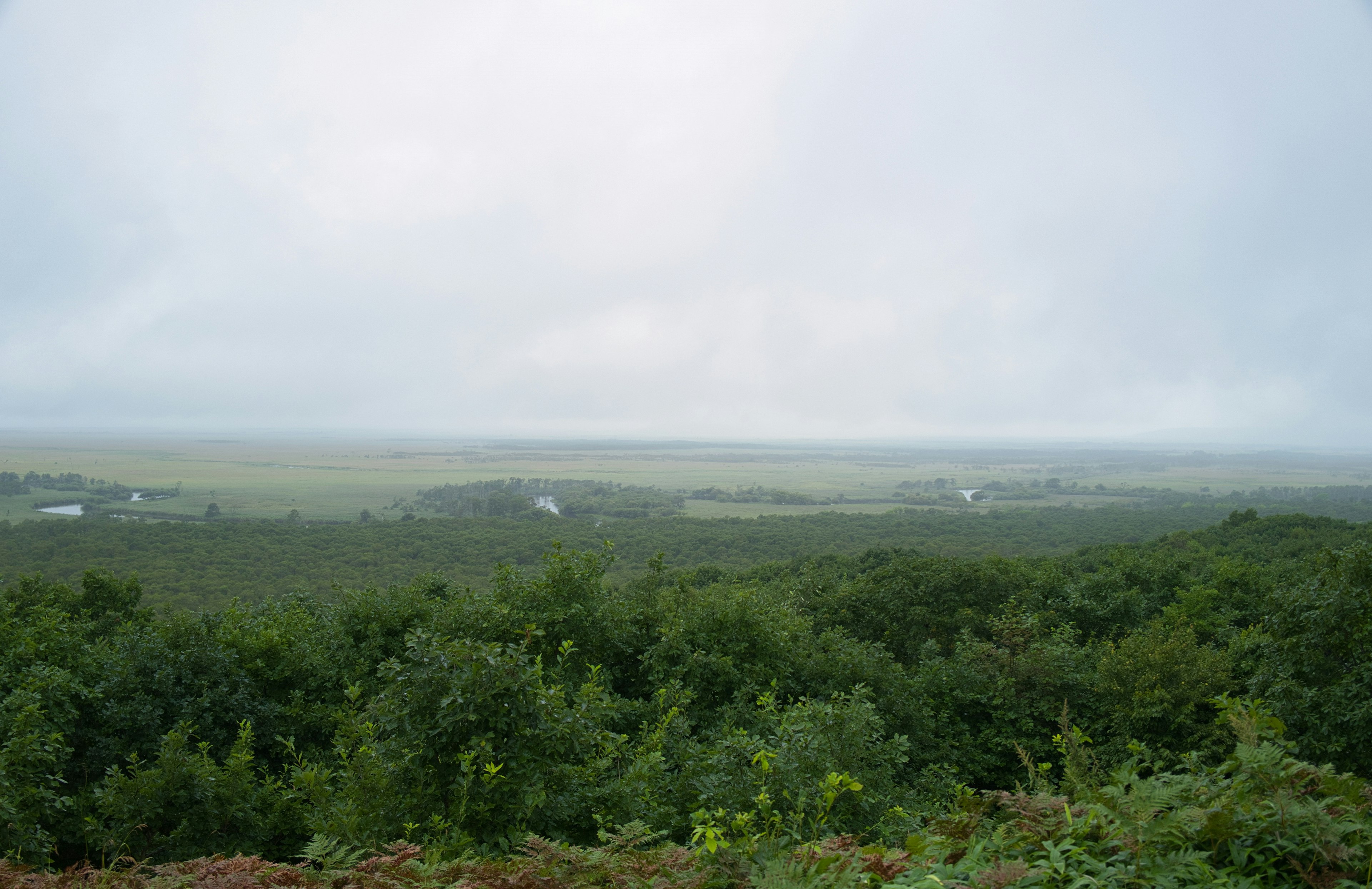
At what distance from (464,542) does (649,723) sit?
2249 inches

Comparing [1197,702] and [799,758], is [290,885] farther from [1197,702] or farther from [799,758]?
[1197,702]

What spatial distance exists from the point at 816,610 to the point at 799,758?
15819 millimetres

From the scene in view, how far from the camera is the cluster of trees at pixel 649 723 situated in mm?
3961

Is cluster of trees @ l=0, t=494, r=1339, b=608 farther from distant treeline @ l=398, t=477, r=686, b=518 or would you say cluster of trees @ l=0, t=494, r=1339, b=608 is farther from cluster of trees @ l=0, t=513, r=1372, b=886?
cluster of trees @ l=0, t=513, r=1372, b=886

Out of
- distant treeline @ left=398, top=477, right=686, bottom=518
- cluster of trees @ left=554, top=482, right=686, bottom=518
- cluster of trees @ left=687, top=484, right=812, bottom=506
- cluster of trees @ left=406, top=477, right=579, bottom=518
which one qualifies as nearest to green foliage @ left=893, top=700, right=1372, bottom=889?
distant treeline @ left=398, top=477, right=686, bottom=518

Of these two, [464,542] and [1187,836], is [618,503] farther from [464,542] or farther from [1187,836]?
[1187,836]

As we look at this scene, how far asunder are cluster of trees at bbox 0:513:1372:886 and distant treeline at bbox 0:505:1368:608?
923 inches

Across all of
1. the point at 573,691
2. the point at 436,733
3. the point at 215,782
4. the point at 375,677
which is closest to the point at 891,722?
the point at 573,691

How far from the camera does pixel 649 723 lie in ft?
29.8

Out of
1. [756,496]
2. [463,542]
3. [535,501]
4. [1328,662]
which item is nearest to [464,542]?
[463,542]

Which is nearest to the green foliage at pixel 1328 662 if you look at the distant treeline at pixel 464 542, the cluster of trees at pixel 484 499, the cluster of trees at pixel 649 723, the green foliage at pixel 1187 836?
the cluster of trees at pixel 649 723

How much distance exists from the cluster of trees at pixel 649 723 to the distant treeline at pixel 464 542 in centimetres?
2344

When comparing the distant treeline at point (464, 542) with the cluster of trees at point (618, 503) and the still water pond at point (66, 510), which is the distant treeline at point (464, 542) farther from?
the still water pond at point (66, 510)

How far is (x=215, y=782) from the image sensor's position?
6.70m
